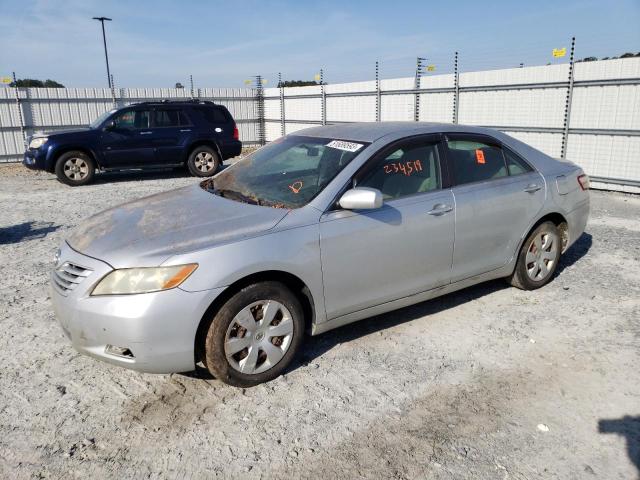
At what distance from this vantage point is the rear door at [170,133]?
12.2 m

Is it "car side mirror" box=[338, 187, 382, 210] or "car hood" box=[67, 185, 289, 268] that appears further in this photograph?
"car side mirror" box=[338, 187, 382, 210]

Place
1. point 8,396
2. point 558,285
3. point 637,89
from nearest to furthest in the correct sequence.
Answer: point 8,396 < point 558,285 < point 637,89

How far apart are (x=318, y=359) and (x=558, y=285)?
108 inches

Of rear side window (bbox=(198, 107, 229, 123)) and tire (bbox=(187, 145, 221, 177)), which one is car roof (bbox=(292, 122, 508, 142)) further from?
rear side window (bbox=(198, 107, 229, 123))

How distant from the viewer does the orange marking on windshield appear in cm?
368

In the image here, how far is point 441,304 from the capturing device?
462 cm

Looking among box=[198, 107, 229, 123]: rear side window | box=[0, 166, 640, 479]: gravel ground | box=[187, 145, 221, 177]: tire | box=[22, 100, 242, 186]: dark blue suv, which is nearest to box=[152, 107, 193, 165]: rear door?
box=[22, 100, 242, 186]: dark blue suv

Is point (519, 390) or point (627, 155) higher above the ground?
point (627, 155)

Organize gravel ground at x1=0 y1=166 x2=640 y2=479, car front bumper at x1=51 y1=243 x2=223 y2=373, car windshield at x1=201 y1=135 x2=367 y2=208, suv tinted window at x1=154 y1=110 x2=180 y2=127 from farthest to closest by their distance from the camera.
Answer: suv tinted window at x1=154 y1=110 x2=180 y2=127
car windshield at x1=201 y1=135 x2=367 y2=208
car front bumper at x1=51 y1=243 x2=223 y2=373
gravel ground at x1=0 y1=166 x2=640 y2=479

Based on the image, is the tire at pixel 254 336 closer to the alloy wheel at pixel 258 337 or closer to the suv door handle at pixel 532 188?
the alloy wheel at pixel 258 337

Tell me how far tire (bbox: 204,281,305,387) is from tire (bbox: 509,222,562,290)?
2.37 m

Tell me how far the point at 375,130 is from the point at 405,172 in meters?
0.44

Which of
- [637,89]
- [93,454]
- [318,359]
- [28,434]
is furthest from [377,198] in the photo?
[637,89]

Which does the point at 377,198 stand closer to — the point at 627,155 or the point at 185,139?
the point at 627,155
